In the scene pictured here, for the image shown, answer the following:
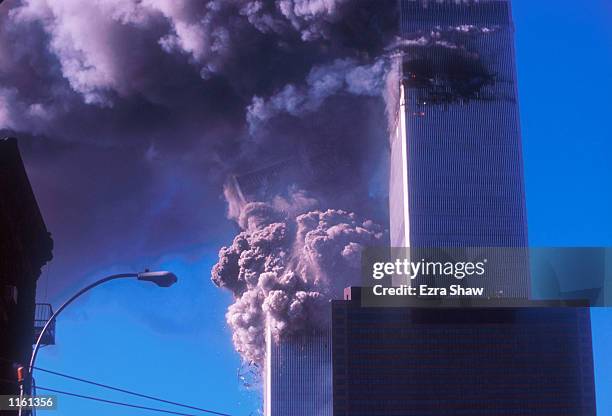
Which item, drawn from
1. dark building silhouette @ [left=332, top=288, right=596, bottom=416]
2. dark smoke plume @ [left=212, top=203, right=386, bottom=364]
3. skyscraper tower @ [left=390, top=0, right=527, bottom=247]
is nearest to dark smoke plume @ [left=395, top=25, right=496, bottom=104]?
skyscraper tower @ [left=390, top=0, right=527, bottom=247]

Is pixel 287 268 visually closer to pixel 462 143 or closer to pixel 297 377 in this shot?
pixel 297 377

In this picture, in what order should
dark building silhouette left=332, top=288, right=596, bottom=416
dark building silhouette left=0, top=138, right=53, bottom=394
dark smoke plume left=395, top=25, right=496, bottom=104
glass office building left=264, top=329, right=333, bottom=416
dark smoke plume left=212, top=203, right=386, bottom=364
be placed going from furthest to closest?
dark building silhouette left=332, top=288, right=596, bottom=416 < glass office building left=264, top=329, right=333, bottom=416 < dark smoke plume left=212, top=203, right=386, bottom=364 < dark smoke plume left=395, top=25, right=496, bottom=104 < dark building silhouette left=0, top=138, right=53, bottom=394

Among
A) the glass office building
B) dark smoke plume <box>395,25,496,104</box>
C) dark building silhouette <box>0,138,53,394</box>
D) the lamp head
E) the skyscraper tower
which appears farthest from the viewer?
the glass office building

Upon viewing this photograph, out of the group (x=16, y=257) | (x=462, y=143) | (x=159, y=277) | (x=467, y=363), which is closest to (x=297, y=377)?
(x=462, y=143)

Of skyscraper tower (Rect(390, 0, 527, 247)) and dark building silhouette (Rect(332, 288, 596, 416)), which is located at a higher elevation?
skyscraper tower (Rect(390, 0, 527, 247))

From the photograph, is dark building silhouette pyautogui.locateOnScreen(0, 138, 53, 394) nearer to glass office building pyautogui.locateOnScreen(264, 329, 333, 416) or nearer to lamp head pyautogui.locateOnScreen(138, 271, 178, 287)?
lamp head pyautogui.locateOnScreen(138, 271, 178, 287)

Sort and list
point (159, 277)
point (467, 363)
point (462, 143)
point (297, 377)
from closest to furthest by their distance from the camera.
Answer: point (159, 277), point (297, 377), point (462, 143), point (467, 363)

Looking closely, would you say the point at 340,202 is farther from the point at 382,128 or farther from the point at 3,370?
the point at 3,370
